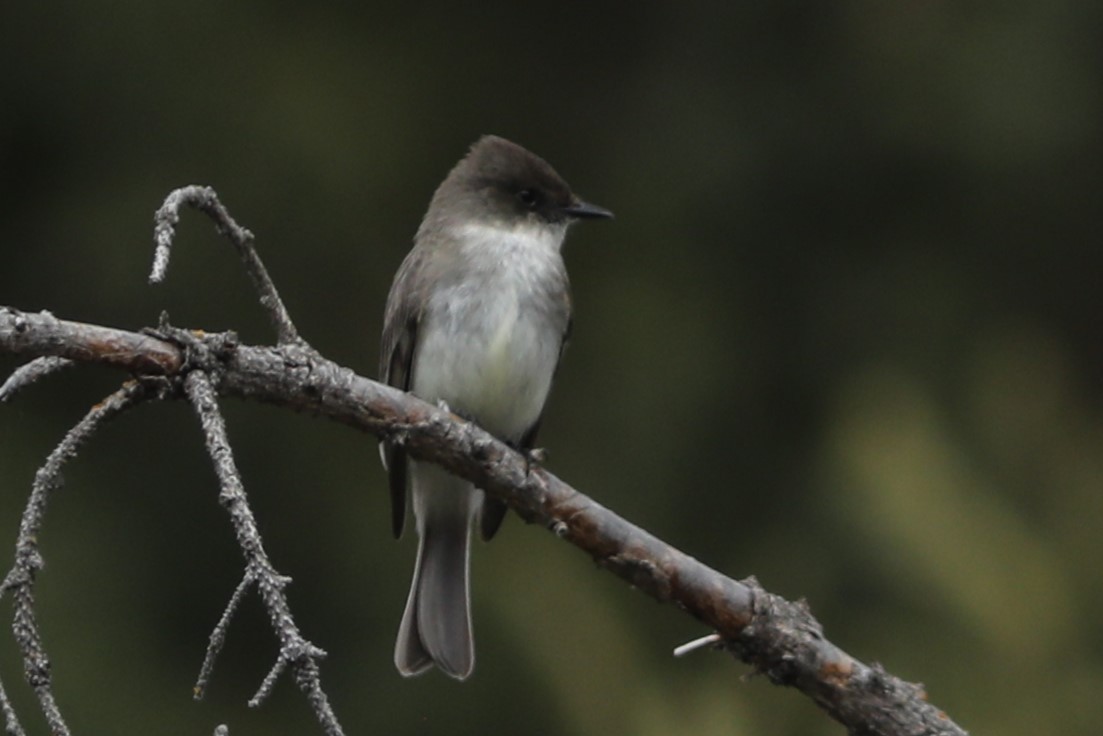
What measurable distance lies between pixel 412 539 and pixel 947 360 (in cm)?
164

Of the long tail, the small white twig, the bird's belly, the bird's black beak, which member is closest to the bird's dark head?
the bird's black beak

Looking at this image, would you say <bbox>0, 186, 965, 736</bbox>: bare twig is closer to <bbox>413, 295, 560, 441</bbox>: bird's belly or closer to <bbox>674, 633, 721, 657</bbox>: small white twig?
<bbox>674, 633, 721, 657</bbox>: small white twig

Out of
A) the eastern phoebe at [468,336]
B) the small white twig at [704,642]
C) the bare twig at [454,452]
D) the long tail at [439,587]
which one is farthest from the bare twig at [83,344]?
the long tail at [439,587]

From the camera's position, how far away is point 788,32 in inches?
248

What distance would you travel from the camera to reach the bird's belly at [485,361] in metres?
4.07

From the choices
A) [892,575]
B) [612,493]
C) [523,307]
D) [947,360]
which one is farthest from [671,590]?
[947,360]

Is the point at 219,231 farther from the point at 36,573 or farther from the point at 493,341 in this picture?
the point at 493,341

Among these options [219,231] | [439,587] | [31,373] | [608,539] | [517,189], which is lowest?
[439,587]

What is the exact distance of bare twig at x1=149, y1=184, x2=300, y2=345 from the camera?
2.25 metres

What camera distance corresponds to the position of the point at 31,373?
7.89ft

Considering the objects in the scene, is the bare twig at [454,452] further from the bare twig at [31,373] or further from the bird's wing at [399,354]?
the bird's wing at [399,354]

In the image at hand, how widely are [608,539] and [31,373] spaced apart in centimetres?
88

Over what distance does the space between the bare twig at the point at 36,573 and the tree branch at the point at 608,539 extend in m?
0.26

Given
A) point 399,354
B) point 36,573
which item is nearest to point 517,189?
point 399,354
